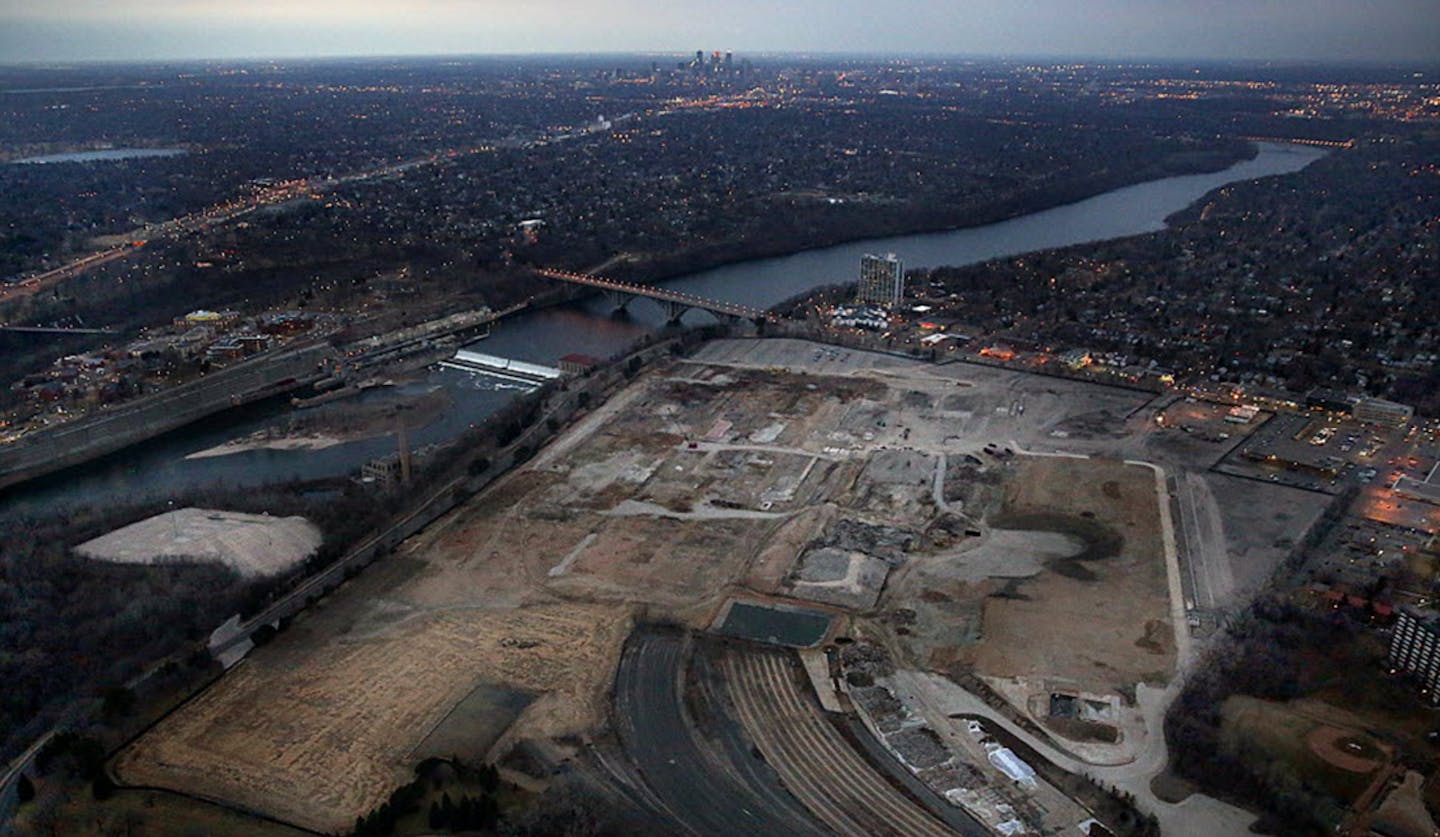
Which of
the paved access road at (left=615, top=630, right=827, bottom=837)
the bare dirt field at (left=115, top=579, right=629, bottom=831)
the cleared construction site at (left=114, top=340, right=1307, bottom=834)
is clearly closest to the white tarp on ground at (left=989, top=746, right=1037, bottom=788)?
the cleared construction site at (left=114, top=340, right=1307, bottom=834)

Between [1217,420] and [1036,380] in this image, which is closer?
[1217,420]

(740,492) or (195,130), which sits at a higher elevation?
(195,130)

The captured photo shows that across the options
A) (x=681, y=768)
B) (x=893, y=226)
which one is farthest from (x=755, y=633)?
(x=893, y=226)

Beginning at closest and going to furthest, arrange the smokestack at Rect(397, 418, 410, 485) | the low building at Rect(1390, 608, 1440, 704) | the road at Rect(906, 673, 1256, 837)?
1. the road at Rect(906, 673, 1256, 837)
2. the low building at Rect(1390, 608, 1440, 704)
3. the smokestack at Rect(397, 418, 410, 485)

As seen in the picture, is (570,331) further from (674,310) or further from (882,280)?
(882,280)

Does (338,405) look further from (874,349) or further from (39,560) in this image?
(874,349)

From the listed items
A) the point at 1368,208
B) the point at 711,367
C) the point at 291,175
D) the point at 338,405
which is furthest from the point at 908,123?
the point at 338,405

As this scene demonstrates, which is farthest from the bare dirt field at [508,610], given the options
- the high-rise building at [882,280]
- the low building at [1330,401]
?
the low building at [1330,401]

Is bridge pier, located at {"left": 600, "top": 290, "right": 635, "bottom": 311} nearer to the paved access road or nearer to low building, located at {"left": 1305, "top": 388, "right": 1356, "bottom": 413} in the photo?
low building, located at {"left": 1305, "top": 388, "right": 1356, "bottom": 413}
